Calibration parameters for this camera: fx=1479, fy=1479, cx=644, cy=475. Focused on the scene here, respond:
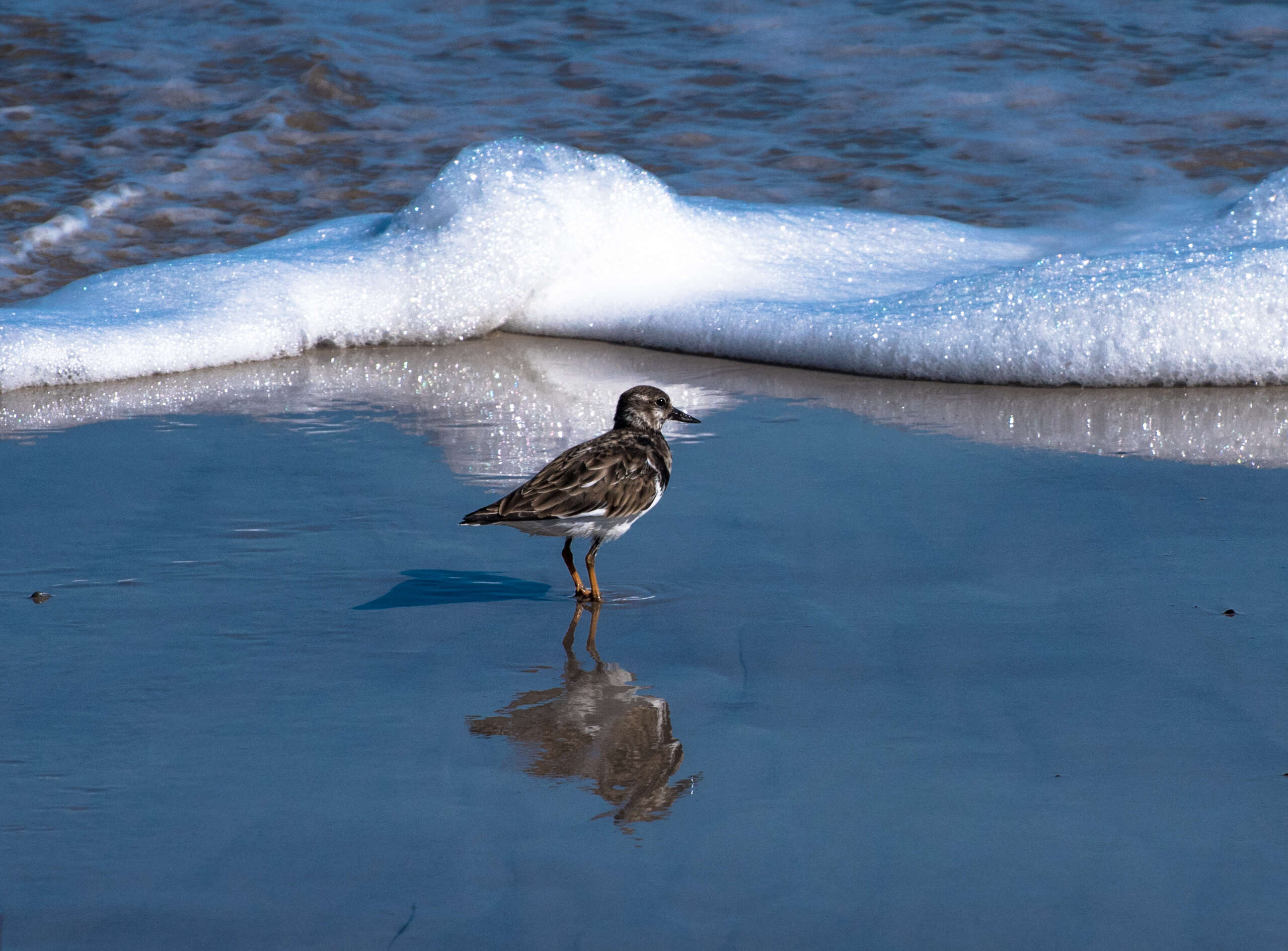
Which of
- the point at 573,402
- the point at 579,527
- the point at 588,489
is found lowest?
the point at 573,402

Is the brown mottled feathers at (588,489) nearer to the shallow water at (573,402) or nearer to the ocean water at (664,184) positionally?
the shallow water at (573,402)

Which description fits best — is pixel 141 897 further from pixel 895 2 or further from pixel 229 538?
pixel 895 2

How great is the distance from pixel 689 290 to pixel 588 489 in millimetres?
3707

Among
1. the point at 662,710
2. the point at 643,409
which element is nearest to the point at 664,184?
the point at 643,409

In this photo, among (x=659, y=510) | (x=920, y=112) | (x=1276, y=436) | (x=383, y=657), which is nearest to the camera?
(x=383, y=657)

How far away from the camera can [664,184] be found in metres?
8.03

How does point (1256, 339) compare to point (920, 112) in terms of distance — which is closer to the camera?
point (1256, 339)

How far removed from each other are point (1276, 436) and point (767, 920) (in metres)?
3.59

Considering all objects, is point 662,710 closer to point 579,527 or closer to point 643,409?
point 579,527

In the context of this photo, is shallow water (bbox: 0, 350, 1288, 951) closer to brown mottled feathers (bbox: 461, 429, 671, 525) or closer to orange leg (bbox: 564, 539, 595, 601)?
orange leg (bbox: 564, 539, 595, 601)

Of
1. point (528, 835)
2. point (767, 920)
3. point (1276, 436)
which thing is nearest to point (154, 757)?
point (528, 835)

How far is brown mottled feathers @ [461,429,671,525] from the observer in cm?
360

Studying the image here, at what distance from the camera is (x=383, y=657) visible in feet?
10.9

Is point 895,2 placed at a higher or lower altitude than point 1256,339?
higher
